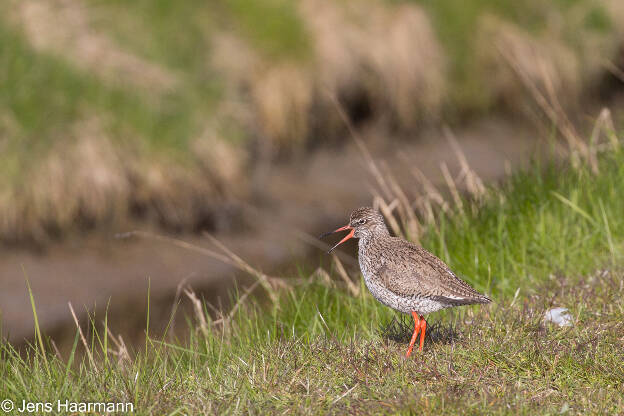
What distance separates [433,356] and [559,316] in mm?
1100

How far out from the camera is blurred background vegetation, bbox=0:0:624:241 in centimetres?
1001

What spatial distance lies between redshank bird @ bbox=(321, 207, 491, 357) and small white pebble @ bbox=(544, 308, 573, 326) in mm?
803

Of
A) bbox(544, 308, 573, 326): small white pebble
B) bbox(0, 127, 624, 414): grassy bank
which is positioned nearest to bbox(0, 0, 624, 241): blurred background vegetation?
bbox(0, 127, 624, 414): grassy bank

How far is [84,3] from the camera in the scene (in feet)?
37.2

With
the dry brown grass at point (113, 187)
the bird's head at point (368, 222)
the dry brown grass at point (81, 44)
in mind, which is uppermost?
the dry brown grass at point (81, 44)

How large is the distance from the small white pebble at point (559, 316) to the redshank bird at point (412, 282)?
31.6 inches

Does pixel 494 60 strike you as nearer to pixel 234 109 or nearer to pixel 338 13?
pixel 338 13

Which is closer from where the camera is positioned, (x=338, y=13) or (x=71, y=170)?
(x=71, y=170)

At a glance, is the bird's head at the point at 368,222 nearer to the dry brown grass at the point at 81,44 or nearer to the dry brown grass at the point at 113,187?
the dry brown grass at the point at 113,187

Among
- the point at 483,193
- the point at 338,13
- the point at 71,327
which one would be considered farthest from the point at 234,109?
the point at 483,193

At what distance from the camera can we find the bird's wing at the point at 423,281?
4535mm

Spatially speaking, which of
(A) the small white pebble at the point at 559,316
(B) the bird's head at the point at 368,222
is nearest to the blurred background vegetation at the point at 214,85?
(A) the small white pebble at the point at 559,316

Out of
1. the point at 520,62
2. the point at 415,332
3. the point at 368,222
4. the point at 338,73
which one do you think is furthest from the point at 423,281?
the point at 520,62

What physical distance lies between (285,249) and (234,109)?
204 centimetres
